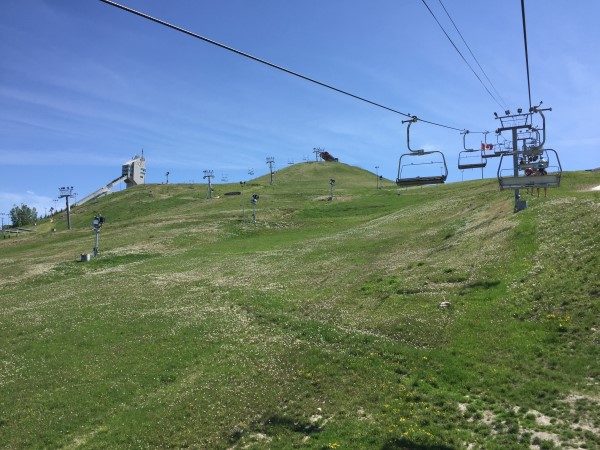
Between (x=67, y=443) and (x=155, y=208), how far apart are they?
113968 millimetres

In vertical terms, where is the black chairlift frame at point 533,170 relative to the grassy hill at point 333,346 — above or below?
above

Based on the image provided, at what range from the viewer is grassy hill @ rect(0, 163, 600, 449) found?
20.3 m

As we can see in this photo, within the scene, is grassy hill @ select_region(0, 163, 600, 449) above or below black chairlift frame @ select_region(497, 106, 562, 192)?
below

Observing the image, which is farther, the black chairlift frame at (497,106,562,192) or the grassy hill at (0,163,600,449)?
the black chairlift frame at (497,106,562,192)

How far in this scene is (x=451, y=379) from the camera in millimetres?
22547

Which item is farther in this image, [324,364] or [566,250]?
[566,250]

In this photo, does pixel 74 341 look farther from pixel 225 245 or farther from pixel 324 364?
pixel 225 245

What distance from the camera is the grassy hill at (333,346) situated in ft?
66.7

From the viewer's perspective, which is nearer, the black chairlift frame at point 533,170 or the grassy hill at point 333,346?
the grassy hill at point 333,346

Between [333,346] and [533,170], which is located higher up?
[533,170]

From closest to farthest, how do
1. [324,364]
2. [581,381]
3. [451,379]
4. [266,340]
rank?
[581,381] < [451,379] < [324,364] < [266,340]

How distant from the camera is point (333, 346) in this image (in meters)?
28.0

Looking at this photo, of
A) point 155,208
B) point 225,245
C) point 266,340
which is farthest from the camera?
point 155,208

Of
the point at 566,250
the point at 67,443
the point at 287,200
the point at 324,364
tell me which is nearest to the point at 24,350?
the point at 67,443
